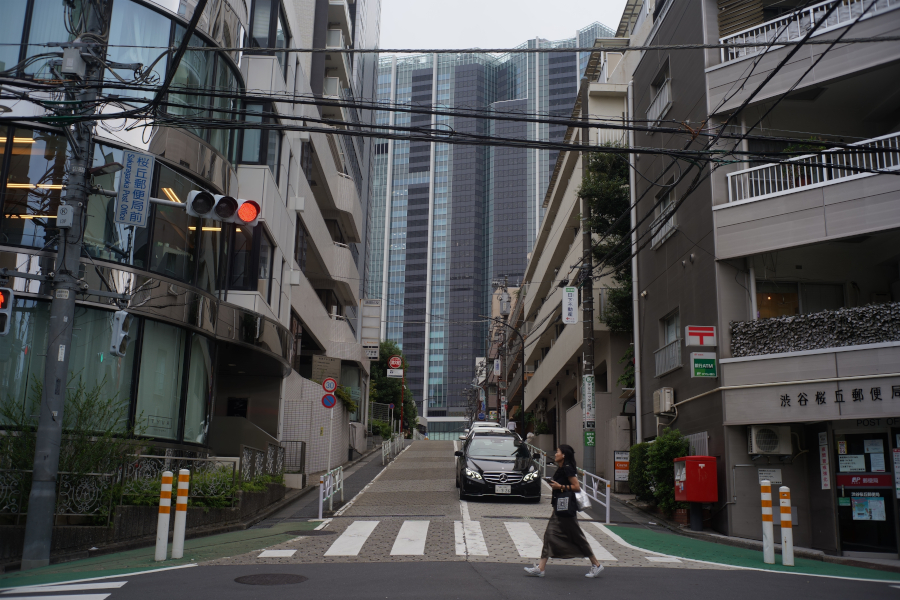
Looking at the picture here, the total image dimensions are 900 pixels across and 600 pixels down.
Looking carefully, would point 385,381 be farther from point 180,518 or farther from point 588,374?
point 180,518

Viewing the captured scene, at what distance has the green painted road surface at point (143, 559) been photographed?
9711mm

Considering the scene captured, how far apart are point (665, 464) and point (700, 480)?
1872mm

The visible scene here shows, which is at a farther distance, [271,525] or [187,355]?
[187,355]

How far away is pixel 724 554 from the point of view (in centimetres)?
1302

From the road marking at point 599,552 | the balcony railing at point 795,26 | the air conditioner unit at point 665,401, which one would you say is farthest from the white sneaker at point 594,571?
the balcony railing at point 795,26

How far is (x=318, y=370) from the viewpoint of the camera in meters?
33.9

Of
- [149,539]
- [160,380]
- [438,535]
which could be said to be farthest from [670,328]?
[149,539]

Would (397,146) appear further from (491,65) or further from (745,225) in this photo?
(745,225)

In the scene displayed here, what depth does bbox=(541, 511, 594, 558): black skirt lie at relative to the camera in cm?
977

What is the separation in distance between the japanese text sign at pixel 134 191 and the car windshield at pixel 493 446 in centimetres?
1053

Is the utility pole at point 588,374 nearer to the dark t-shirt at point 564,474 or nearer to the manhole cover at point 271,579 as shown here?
the dark t-shirt at point 564,474

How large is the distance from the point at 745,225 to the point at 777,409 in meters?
4.07

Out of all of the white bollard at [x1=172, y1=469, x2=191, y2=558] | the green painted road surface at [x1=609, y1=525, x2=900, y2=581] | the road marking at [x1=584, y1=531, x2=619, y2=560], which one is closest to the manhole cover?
the white bollard at [x1=172, y1=469, x2=191, y2=558]

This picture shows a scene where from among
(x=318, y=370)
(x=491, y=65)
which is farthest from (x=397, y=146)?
(x=318, y=370)
